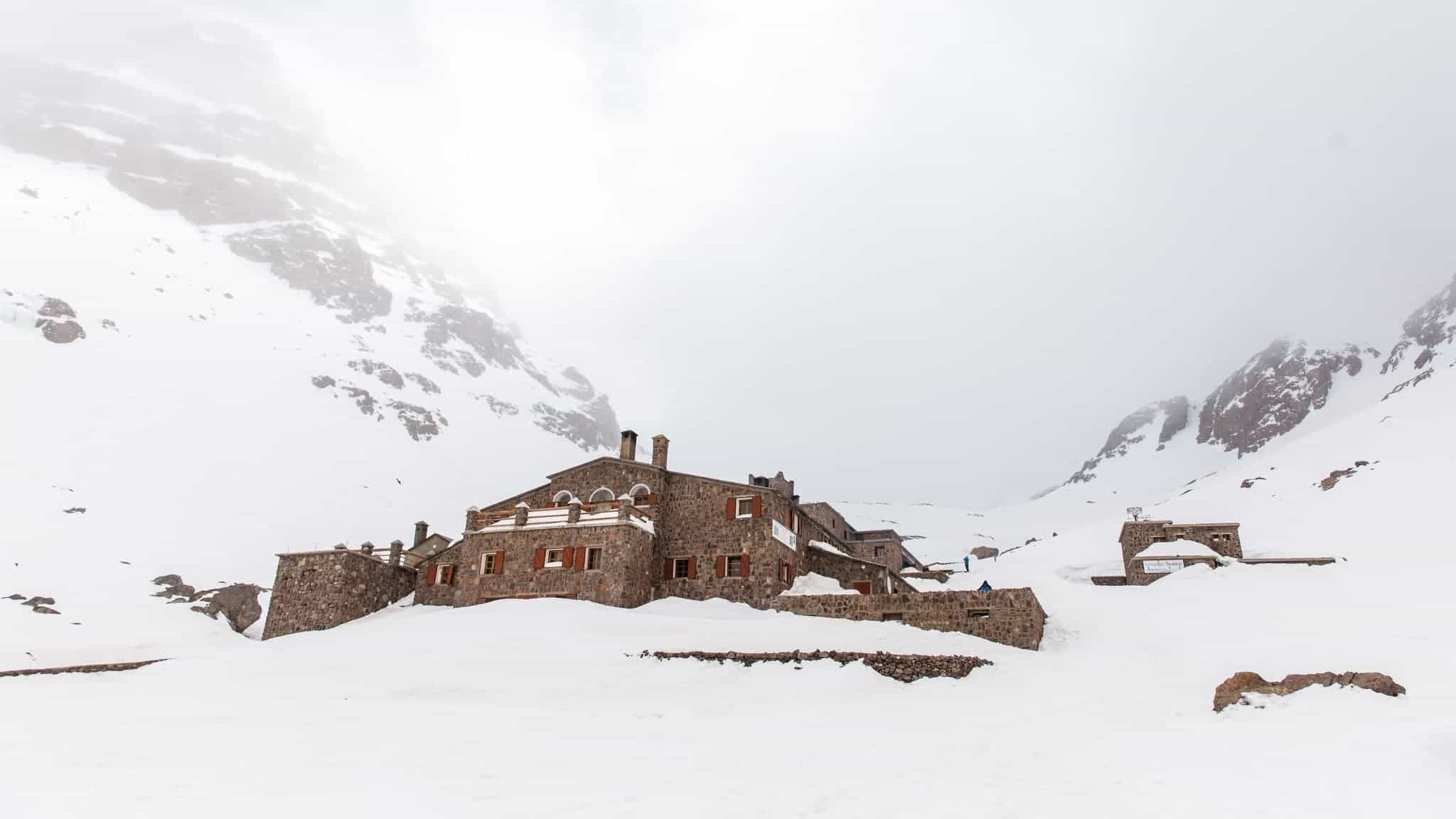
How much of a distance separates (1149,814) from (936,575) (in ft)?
158

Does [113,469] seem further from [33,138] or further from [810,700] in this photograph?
[33,138]

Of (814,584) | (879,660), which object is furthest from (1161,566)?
(879,660)

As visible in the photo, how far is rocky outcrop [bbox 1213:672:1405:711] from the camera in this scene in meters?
13.9

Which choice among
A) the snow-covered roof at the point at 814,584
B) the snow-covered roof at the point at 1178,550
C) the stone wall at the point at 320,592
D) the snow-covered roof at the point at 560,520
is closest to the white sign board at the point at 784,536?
the snow-covered roof at the point at 814,584

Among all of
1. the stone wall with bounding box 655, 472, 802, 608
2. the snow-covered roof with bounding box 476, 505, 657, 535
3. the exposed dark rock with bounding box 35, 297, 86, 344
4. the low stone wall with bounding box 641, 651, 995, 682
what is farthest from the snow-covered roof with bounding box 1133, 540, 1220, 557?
the exposed dark rock with bounding box 35, 297, 86, 344

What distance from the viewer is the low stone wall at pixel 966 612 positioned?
1081 inches

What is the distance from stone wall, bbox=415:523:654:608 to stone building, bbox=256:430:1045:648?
49 mm

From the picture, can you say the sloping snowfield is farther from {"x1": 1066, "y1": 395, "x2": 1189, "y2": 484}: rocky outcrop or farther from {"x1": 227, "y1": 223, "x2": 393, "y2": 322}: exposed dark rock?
{"x1": 1066, "y1": 395, "x2": 1189, "y2": 484}: rocky outcrop

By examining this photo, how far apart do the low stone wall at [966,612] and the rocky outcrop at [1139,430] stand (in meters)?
124

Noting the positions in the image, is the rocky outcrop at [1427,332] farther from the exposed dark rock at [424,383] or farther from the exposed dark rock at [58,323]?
the exposed dark rock at [58,323]

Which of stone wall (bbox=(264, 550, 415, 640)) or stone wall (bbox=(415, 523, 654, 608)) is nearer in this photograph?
stone wall (bbox=(415, 523, 654, 608))

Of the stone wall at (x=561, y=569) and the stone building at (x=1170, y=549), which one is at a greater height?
the stone building at (x=1170, y=549)

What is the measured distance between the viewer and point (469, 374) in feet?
436

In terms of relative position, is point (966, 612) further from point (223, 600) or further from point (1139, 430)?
point (1139, 430)
